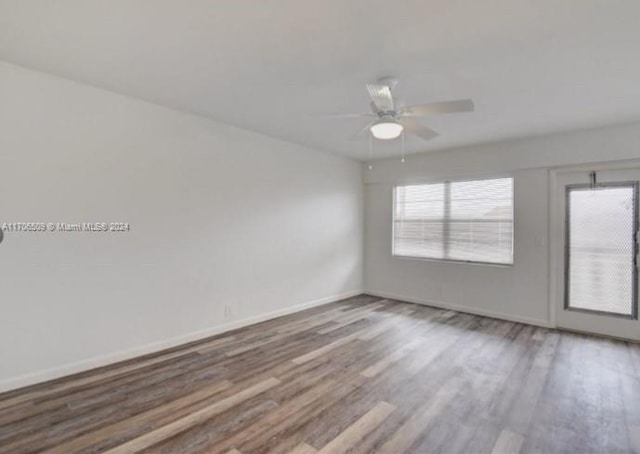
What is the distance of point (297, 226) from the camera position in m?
4.80

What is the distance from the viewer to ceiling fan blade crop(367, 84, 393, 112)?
7.24 ft

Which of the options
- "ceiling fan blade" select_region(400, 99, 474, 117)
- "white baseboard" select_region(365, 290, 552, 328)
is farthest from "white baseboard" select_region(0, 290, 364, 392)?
"ceiling fan blade" select_region(400, 99, 474, 117)

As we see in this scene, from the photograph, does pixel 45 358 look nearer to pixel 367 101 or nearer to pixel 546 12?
pixel 367 101

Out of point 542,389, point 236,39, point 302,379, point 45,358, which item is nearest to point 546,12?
point 236,39

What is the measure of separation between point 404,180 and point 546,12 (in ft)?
12.3

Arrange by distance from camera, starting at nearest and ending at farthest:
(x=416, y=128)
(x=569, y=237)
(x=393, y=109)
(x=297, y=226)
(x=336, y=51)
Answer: (x=336, y=51) → (x=393, y=109) → (x=416, y=128) → (x=569, y=237) → (x=297, y=226)

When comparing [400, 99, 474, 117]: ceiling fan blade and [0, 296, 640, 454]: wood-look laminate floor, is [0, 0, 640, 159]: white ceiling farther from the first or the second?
[0, 296, 640, 454]: wood-look laminate floor

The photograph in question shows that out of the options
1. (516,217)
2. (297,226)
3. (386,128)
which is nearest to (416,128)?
(386,128)

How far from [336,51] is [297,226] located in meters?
2.86

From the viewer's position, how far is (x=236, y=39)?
211cm

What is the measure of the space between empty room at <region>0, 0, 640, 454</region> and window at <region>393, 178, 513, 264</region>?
0.05m

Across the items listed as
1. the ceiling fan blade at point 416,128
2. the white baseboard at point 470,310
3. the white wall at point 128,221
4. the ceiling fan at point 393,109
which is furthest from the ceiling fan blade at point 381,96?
the white baseboard at point 470,310

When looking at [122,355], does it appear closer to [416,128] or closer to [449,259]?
[416,128]

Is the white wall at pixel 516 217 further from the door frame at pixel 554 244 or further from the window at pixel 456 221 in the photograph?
the window at pixel 456 221
